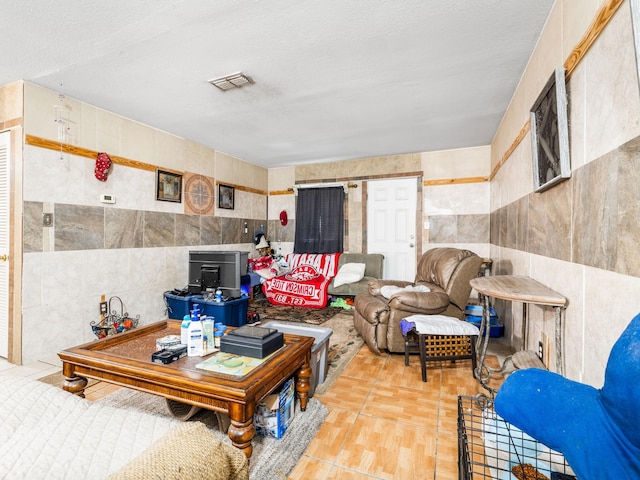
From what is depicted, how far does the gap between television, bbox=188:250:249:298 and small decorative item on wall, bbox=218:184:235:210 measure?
1.23 meters

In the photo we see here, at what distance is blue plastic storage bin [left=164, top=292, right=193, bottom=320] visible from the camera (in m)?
3.69

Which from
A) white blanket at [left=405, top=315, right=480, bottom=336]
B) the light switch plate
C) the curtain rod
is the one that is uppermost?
the curtain rod

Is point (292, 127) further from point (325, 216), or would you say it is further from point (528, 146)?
point (528, 146)

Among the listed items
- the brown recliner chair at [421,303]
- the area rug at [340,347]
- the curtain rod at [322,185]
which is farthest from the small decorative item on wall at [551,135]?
the curtain rod at [322,185]

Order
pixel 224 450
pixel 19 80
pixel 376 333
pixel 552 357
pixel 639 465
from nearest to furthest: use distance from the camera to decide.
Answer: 1. pixel 639 465
2. pixel 224 450
3. pixel 552 357
4. pixel 19 80
5. pixel 376 333

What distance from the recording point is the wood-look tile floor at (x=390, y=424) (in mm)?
1514

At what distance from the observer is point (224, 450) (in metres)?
0.77

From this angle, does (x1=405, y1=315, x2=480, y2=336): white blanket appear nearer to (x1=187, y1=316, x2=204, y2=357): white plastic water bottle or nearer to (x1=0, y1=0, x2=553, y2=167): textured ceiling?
(x1=187, y1=316, x2=204, y2=357): white plastic water bottle

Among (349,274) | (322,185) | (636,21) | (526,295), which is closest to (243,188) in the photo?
(322,185)

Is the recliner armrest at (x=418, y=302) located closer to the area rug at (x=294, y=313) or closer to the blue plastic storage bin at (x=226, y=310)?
the area rug at (x=294, y=313)

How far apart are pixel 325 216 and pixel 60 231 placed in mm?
3692

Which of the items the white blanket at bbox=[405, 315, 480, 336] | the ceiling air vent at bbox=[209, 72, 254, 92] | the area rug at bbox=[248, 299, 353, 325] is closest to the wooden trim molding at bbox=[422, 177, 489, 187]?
the area rug at bbox=[248, 299, 353, 325]

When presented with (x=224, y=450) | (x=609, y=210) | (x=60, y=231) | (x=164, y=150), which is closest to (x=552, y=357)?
(x=609, y=210)

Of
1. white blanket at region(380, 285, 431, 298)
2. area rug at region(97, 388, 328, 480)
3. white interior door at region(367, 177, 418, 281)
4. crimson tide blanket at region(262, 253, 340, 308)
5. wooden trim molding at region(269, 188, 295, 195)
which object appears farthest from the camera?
wooden trim molding at region(269, 188, 295, 195)
